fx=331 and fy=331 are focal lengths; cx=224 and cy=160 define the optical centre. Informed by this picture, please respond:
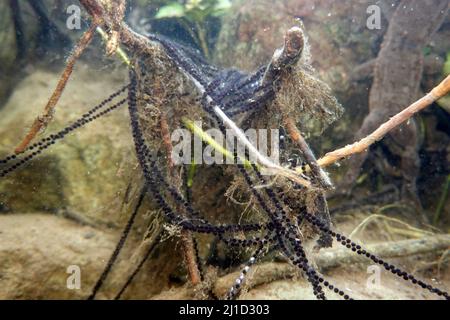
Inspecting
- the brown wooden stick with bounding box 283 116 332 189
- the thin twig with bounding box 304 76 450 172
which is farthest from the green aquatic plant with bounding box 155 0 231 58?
the thin twig with bounding box 304 76 450 172

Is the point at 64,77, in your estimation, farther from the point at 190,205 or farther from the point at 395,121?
the point at 395,121

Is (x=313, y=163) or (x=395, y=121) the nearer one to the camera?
(x=395, y=121)

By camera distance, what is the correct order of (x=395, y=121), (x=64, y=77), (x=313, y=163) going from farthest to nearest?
1. (x=64, y=77)
2. (x=313, y=163)
3. (x=395, y=121)

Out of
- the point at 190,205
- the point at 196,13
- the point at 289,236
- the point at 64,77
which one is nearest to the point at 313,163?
the point at 289,236

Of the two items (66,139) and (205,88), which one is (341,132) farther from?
(66,139)

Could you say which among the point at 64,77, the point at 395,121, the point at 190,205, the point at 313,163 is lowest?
the point at 190,205
